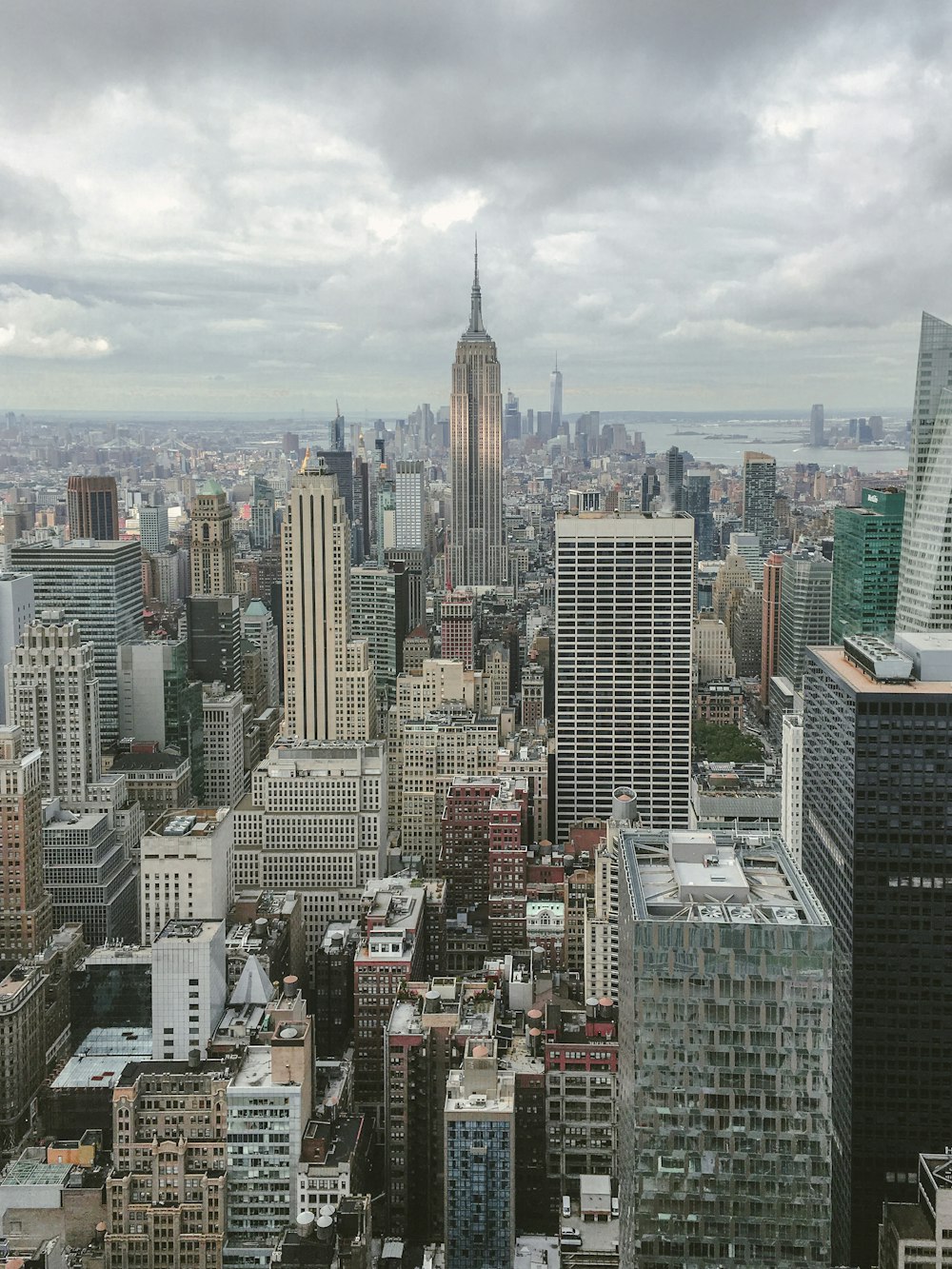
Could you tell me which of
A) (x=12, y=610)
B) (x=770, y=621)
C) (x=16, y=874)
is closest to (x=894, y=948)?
(x=16, y=874)

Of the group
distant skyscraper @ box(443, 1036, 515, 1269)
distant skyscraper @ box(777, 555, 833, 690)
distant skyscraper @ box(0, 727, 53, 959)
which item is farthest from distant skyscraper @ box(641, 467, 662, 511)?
distant skyscraper @ box(443, 1036, 515, 1269)

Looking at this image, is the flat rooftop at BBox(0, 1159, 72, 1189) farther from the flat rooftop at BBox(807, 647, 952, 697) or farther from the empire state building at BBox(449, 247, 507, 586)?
the empire state building at BBox(449, 247, 507, 586)

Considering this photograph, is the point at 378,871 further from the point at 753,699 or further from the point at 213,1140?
the point at 753,699

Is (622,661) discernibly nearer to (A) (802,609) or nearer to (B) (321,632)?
(B) (321,632)

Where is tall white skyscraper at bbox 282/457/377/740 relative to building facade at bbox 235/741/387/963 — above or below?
above

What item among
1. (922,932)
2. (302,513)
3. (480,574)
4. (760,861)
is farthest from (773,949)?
(480,574)
